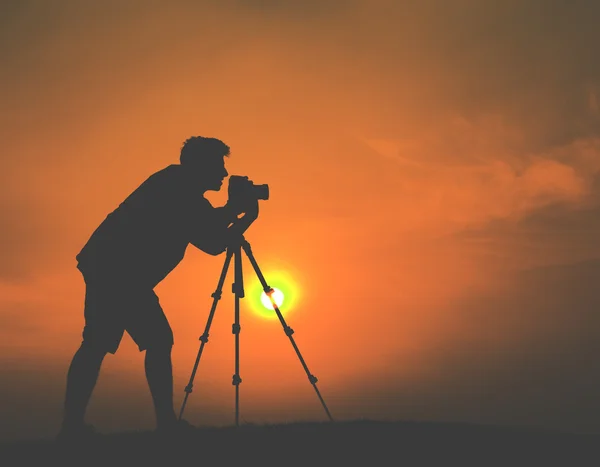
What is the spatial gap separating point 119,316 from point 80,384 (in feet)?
2.84

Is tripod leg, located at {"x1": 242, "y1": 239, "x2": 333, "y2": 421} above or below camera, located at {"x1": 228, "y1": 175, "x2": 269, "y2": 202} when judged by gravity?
below

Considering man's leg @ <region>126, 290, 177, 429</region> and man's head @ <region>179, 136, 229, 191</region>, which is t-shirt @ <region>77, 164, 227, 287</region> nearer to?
man's head @ <region>179, 136, 229, 191</region>

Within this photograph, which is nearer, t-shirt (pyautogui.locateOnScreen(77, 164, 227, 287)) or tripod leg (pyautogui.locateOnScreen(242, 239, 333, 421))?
t-shirt (pyautogui.locateOnScreen(77, 164, 227, 287))

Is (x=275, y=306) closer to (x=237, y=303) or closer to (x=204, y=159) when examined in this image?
(x=237, y=303)

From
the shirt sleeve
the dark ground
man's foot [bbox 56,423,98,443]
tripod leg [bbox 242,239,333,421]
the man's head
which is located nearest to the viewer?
the dark ground

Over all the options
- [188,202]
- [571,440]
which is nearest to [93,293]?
[188,202]

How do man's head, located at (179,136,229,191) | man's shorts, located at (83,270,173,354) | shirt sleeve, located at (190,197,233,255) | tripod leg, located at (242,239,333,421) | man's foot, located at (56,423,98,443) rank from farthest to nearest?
tripod leg, located at (242,239,333,421)
man's head, located at (179,136,229,191)
shirt sleeve, located at (190,197,233,255)
man's shorts, located at (83,270,173,354)
man's foot, located at (56,423,98,443)

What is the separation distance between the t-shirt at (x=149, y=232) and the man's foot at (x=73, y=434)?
5.68ft

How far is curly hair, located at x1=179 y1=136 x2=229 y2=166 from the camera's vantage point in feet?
24.8

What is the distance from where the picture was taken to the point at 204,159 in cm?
757

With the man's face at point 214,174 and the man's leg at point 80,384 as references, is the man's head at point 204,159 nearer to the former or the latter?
the man's face at point 214,174

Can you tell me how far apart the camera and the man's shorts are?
1650 millimetres

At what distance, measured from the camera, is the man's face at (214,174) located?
25.0ft

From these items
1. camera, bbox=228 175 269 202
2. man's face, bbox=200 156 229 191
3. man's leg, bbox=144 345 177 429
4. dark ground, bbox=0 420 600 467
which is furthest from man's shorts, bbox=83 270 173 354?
A: camera, bbox=228 175 269 202
